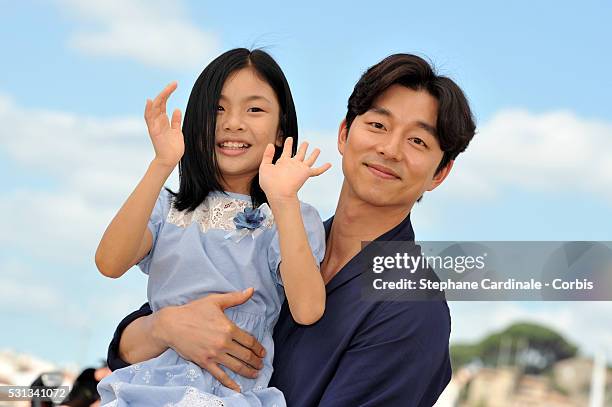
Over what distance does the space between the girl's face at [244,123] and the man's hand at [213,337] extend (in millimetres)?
481

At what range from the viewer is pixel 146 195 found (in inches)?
130

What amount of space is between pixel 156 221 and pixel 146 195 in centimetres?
31

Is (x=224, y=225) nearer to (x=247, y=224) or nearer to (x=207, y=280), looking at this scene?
(x=247, y=224)

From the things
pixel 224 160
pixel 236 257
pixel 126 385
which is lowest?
pixel 126 385

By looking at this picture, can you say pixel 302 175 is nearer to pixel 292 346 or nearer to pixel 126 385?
pixel 292 346

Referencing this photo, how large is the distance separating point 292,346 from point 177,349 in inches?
14.9

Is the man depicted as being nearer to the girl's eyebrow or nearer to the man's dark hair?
the man's dark hair

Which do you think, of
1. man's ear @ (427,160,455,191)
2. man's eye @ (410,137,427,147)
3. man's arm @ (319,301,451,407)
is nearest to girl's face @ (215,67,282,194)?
man's eye @ (410,137,427,147)

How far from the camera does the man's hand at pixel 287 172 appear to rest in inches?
128

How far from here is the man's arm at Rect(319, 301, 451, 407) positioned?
335cm

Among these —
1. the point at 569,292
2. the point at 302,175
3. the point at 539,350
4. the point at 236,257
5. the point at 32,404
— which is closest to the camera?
the point at 302,175

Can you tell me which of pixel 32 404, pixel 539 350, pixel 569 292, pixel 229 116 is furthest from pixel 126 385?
pixel 539 350

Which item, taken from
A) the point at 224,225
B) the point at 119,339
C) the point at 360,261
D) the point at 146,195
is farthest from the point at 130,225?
the point at 360,261

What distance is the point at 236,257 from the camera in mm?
3512
